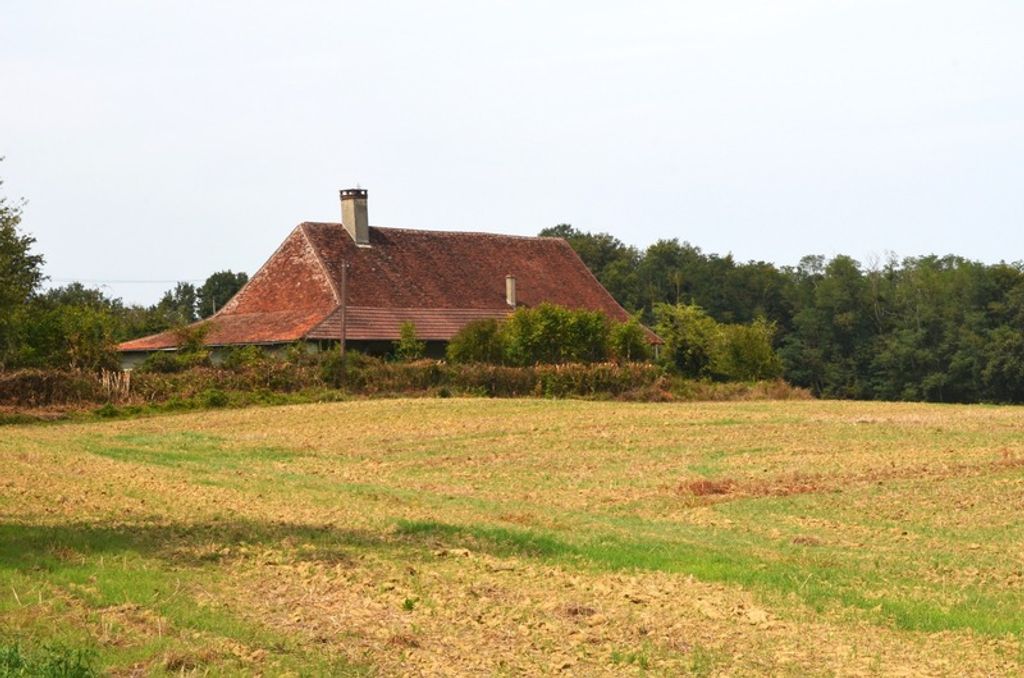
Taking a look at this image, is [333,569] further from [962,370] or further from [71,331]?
[962,370]

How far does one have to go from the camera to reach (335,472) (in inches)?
1064

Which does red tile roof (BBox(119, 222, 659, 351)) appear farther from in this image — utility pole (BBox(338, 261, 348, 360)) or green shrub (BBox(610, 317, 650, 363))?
green shrub (BBox(610, 317, 650, 363))

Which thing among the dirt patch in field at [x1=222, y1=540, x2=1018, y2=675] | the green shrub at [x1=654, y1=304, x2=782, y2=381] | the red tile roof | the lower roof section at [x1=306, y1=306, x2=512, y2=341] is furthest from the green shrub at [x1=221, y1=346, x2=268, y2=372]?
the dirt patch in field at [x1=222, y1=540, x2=1018, y2=675]

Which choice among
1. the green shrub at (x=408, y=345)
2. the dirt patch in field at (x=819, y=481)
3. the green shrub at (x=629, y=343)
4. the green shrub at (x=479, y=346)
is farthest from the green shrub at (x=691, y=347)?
the dirt patch in field at (x=819, y=481)

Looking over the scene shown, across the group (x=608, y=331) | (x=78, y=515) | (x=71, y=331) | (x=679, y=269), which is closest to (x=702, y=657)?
(x=78, y=515)

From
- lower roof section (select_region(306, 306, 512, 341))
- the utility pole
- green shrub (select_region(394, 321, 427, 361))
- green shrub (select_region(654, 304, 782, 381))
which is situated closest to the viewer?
the utility pole

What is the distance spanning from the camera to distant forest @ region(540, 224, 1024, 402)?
84.1 meters

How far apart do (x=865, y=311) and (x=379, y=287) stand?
4611 cm

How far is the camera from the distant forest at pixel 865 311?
84125 mm

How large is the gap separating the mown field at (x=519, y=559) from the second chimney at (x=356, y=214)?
1353 inches

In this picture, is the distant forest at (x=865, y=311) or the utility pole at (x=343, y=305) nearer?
the utility pole at (x=343, y=305)

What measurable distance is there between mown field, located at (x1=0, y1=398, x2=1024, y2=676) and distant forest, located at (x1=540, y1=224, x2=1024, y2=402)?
45861 mm

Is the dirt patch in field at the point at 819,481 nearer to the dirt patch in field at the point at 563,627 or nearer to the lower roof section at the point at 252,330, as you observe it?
the dirt patch in field at the point at 563,627

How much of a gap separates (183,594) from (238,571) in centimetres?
143
